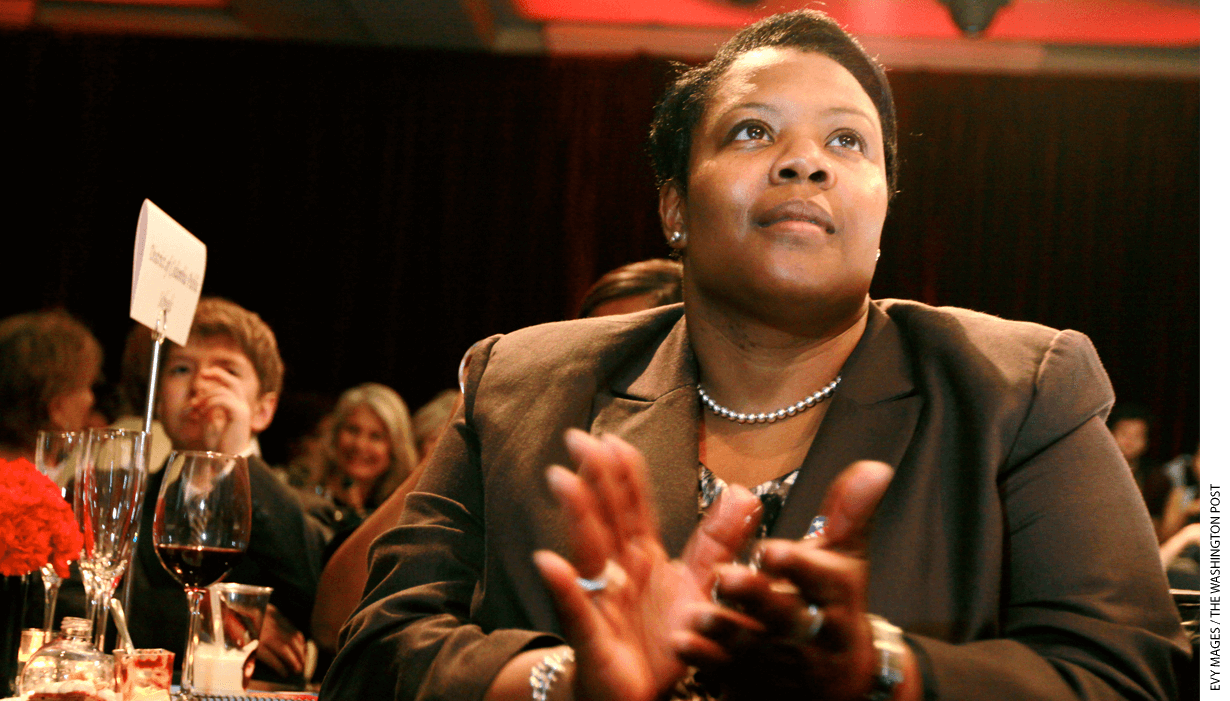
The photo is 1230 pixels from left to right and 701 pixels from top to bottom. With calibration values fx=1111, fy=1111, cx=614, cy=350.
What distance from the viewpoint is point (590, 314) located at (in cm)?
242

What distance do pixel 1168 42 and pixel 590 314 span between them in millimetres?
6172

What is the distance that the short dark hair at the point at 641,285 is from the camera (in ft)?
7.80

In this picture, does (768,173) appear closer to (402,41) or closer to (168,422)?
(168,422)

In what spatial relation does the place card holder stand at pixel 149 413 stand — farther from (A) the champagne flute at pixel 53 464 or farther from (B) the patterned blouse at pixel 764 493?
(B) the patterned blouse at pixel 764 493

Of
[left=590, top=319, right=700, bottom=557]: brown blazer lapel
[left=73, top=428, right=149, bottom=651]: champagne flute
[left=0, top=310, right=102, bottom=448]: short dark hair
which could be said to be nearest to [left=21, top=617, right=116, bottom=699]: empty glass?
[left=73, top=428, right=149, bottom=651]: champagne flute

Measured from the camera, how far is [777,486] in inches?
49.0

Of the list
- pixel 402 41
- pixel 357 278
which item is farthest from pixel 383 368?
pixel 402 41

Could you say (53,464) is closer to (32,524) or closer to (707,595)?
(32,524)

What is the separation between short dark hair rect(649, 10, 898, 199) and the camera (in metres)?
1.34

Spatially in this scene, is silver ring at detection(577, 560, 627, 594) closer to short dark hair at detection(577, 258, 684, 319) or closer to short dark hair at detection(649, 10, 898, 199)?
short dark hair at detection(649, 10, 898, 199)

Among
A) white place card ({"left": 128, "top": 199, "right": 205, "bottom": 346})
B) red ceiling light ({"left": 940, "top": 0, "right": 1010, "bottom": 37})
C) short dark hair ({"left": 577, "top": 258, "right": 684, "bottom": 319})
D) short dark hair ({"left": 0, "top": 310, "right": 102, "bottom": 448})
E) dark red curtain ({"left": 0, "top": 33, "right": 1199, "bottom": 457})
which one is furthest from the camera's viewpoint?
dark red curtain ({"left": 0, "top": 33, "right": 1199, "bottom": 457})

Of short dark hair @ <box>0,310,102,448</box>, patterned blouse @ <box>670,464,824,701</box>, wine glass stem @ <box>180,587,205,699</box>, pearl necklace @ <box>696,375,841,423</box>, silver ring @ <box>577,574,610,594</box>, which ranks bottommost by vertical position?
wine glass stem @ <box>180,587,205,699</box>

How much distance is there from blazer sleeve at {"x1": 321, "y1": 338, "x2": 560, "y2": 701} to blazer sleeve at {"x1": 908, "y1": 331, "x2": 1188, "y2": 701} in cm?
40

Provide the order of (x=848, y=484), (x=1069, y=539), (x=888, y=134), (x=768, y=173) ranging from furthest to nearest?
(x=888, y=134), (x=768, y=173), (x=1069, y=539), (x=848, y=484)
